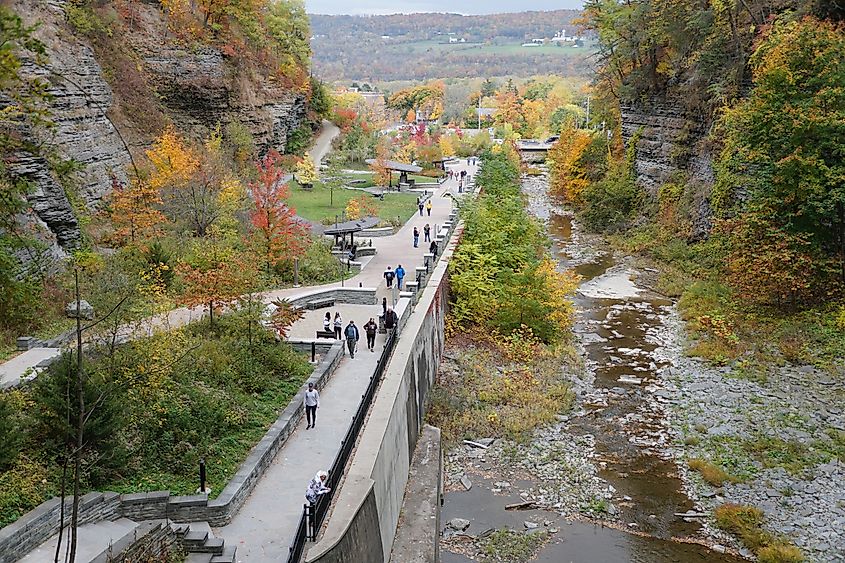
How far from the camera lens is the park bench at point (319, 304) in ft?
80.4

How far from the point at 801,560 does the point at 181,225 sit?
75.9 feet

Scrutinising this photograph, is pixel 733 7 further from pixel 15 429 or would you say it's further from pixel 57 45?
pixel 15 429

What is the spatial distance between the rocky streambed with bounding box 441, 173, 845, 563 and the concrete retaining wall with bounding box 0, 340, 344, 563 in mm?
4449

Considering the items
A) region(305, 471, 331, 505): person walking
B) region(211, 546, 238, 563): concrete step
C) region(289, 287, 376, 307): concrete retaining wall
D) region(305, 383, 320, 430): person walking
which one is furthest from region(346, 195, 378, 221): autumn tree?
region(211, 546, 238, 563): concrete step

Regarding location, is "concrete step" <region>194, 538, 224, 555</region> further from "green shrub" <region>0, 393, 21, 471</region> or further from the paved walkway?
"green shrub" <region>0, 393, 21, 471</region>

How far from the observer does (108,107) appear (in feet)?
113

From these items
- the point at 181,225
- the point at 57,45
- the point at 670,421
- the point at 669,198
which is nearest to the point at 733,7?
the point at 669,198

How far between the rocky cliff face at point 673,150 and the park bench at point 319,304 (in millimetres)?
20330

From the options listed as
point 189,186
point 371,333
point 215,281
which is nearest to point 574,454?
point 371,333

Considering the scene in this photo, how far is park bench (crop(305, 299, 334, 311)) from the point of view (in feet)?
80.4

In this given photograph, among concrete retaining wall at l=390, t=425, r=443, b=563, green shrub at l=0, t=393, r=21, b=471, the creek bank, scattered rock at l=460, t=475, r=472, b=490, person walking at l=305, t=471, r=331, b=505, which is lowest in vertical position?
scattered rock at l=460, t=475, r=472, b=490

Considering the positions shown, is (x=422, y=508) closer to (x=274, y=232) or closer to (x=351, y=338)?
(x=351, y=338)

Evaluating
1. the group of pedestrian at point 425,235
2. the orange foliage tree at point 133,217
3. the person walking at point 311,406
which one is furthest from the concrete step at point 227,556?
the group of pedestrian at point 425,235

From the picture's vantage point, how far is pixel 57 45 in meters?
30.9
